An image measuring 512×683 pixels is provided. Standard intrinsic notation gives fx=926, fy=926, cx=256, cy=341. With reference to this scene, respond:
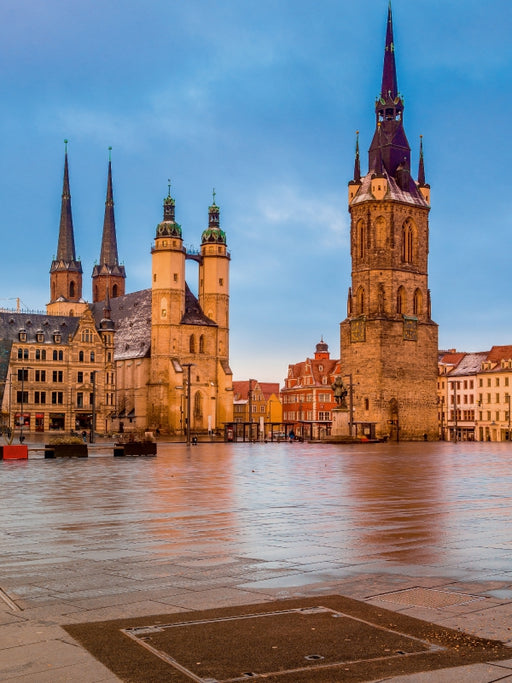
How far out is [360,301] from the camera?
363 feet

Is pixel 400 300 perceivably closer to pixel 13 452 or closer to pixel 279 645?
pixel 13 452

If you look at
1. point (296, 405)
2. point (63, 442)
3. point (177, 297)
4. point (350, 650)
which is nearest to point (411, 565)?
point (350, 650)

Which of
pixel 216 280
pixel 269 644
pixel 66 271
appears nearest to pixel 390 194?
pixel 216 280

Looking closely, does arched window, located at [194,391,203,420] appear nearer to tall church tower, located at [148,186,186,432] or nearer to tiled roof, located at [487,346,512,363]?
tall church tower, located at [148,186,186,432]

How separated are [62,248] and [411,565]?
14056 centimetres

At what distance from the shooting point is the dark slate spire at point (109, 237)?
14788cm

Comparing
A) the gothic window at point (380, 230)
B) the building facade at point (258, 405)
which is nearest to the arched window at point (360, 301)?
the gothic window at point (380, 230)

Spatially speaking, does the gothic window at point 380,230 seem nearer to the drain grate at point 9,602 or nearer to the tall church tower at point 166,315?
the tall church tower at point 166,315

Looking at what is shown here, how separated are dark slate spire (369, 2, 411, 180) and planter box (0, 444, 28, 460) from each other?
81.1 metres

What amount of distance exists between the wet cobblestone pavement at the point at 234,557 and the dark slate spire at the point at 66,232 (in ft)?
419

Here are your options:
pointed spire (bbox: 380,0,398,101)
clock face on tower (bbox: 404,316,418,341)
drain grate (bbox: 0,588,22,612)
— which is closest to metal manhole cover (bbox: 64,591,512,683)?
drain grate (bbox: 0,588,22,612)

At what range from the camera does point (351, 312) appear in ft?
365

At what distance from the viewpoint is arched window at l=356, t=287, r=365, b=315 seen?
110 m

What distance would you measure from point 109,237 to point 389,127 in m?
52.5
